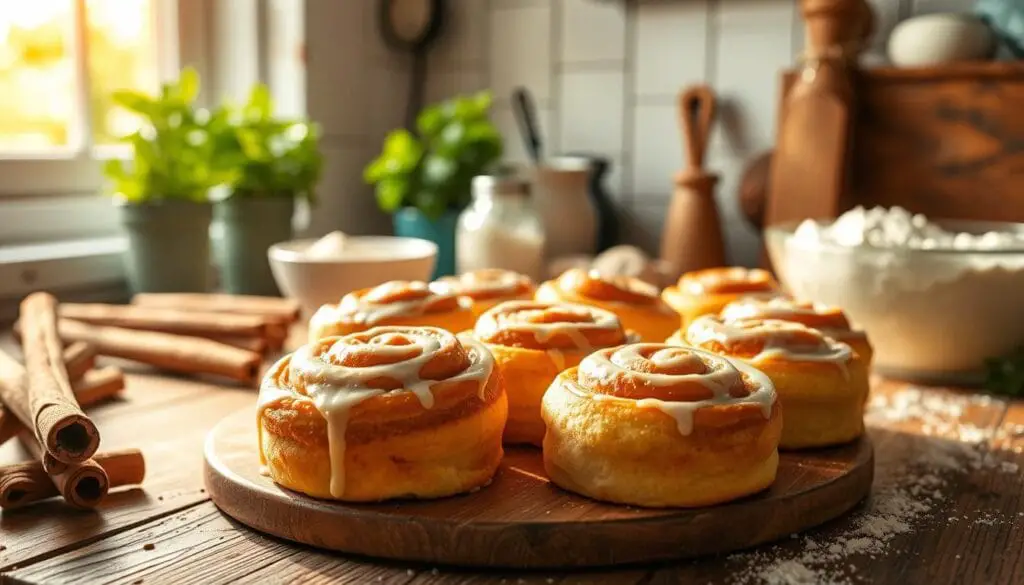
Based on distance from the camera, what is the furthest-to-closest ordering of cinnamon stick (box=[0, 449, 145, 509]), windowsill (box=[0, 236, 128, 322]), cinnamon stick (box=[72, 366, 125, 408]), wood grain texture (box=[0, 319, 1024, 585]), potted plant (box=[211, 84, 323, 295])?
potted plant (box=[211, 84, 323, 295]) < windowsill (box=[0, 236, 128, 322]) < cinnamon stick (box=[72, 366, 125, 408]) < cinnamon stick (box=[0, 449, 145, 509]) < wood grain texture (box=[0, 319, 1024, 585])

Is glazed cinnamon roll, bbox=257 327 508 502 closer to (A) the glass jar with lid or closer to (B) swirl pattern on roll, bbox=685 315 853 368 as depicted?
(B) swirl pattern on roll, bbox=685 315 853 368

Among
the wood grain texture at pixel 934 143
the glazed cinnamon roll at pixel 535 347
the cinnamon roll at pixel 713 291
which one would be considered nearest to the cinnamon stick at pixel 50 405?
the glazed cinnamon roll at pixel 535 347

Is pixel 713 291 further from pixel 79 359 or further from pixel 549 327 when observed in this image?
pixel 79 359

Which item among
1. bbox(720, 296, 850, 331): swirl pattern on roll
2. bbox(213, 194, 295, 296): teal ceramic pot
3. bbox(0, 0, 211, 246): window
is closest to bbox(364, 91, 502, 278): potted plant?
bbox(213, 194, 295, 296): teal ceramic pot

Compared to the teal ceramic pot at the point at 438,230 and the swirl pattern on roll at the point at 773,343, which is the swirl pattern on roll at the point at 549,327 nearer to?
the swirl pattern on roll at the point at 773,343

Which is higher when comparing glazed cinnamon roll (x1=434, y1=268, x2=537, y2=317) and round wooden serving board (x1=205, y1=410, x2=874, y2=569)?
glazed cinnamon roll (x1=434, y1=268, x2=537, y2=317)

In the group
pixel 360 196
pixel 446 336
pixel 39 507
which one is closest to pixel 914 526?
pixel 446 336

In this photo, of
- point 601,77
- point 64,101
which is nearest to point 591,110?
point 601,77

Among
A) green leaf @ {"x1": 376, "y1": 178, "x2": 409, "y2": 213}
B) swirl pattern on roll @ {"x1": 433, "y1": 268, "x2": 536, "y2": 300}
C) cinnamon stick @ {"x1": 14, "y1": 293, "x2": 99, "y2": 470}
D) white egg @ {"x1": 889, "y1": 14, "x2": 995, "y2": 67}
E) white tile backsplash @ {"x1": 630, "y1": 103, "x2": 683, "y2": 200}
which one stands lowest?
cinnamon stick @ {"x1": 14, "y1": 293, "x2": 99, "y2": 470}
